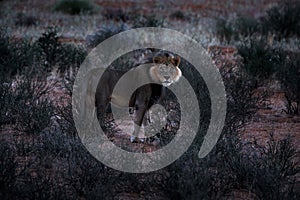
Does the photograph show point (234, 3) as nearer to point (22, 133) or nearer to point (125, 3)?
point (125, 3)

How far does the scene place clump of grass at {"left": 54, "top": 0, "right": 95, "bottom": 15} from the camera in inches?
1172

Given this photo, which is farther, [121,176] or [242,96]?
[242,96]

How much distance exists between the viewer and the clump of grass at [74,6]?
29.8 m

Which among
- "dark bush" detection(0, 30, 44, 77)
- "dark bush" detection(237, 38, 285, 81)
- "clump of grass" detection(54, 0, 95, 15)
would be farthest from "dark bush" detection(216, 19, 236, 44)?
"clump of grass" detection(54, 0, 95, 15)

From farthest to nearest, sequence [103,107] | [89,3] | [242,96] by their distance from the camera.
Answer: [89,3] < [242,96] < [103,107]

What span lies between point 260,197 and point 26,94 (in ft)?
14.5

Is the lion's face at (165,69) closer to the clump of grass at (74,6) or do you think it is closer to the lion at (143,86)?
the lion at (143,86)

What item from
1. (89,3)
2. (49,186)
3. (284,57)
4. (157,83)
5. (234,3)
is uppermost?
(234,3)

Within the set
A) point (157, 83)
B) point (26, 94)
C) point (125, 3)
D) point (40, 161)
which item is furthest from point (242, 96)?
point (125, 3)

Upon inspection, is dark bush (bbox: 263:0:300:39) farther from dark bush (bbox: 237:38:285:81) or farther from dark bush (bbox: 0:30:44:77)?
dark bush (bbox: 0:30:44:77)

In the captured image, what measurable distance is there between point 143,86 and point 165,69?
14.4 inches

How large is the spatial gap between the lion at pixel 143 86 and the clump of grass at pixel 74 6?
71.9ft

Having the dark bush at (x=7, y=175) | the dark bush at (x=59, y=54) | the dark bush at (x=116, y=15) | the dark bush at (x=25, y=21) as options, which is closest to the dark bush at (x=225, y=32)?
the dark bush at (x=116, y=15)

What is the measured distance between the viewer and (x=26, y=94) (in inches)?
351
